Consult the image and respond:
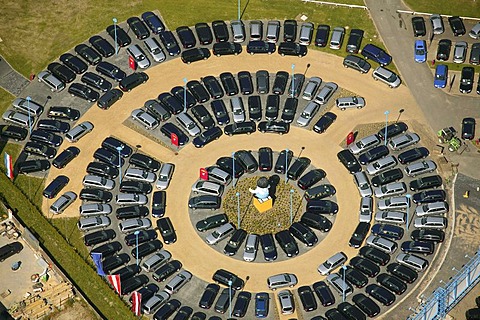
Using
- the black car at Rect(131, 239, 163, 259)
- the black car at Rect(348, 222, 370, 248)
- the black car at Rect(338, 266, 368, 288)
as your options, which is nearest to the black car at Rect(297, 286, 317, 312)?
the black car at Rect(338, 266, 368, 288)

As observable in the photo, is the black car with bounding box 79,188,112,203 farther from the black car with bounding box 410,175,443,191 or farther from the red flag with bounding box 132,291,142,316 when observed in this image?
the black car with bounding box 410,175,443,191

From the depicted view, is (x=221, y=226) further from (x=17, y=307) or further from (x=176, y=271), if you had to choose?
(x=17, y=307)

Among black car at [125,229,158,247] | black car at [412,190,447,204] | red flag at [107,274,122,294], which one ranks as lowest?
red flag at [107,274,122,294]

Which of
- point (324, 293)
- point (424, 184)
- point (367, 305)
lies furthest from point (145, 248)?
point (424, 184)

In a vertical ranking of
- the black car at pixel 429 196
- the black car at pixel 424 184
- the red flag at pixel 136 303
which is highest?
the black car at pixel 424 184

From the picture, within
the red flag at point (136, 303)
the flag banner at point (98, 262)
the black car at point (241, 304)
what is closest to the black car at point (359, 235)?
the black car at point (241, 304)

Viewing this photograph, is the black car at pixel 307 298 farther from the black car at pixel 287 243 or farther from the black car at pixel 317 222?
the black car at pixel 317 222

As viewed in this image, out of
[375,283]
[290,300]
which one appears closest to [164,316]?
[290,300]
